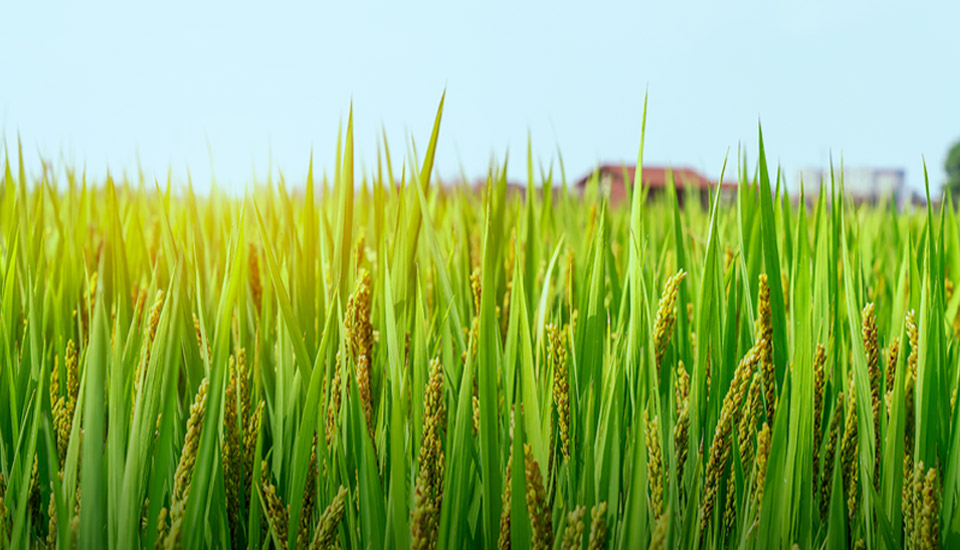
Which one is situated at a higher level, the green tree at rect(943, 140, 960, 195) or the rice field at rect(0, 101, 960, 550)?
the green tree at rect(943, 140, 960, 195)

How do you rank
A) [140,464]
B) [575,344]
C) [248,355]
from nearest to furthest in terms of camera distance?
[140,464]
[575,344]
[248,355]

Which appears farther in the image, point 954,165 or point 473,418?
point 954,165

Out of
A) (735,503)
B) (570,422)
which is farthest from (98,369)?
(735,503)

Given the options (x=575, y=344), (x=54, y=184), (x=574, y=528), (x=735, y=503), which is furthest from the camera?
(x=54, y=184)

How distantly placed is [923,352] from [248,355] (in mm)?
988

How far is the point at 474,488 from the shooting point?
93 cm

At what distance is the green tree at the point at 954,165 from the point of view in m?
38.8

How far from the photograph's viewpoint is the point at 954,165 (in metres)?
39.6

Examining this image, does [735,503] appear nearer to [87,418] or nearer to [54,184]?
[87,418]

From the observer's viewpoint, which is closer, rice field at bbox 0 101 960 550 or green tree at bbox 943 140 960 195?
rice field at bbox 0 101 960 550

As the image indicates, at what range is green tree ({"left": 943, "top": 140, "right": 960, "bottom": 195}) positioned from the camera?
38.8 m

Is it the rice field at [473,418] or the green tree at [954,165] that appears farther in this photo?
the green tree at [954,165]

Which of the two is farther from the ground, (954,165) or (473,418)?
(954,165)

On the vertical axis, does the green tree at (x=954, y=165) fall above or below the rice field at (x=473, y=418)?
above
